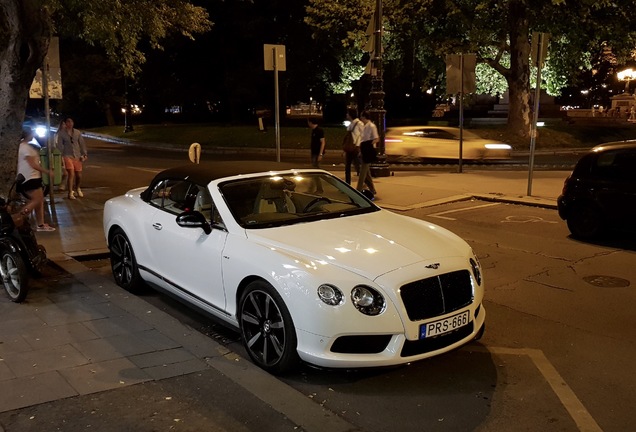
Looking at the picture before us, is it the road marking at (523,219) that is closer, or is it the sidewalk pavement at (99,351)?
the sidewalk pavement at (99,351)

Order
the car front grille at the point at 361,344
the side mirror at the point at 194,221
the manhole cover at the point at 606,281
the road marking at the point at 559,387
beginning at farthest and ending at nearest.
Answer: the manhole cover at the point at 606,281
the side mirror at the point at 194,221
the car front grille at the point at 361,344
the road marking at the point at 559,387

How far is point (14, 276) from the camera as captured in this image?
669 cm

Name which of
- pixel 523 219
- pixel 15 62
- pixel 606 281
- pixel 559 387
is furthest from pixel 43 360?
pixel 523 219

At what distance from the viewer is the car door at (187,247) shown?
5.45 m

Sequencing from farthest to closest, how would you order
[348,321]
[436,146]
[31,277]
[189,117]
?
1. [189,117]
2. [436,146]
3. [31,277]
4. [348,321]

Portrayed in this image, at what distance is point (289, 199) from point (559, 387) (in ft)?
9.57

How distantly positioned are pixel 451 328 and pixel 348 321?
2.74ft

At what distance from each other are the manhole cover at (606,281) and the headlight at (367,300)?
3947mm

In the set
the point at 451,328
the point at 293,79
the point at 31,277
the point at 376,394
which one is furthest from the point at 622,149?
the point at 293,79

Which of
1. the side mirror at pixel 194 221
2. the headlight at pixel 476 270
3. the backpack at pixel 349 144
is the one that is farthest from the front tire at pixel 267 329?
the backpack at pixel 349 144

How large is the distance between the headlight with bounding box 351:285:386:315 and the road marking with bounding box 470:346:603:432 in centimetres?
141

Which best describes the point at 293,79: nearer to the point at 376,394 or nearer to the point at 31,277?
the point at 31,277

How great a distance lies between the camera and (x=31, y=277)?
7621 mm

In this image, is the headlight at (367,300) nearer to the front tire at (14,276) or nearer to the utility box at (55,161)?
the front tire at (14,276)
